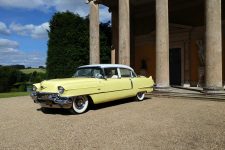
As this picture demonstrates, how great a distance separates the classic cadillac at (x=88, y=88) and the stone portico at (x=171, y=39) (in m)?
3.19

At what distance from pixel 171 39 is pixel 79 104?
41.5 ft

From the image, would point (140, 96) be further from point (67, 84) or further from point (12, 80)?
point (12, 80)

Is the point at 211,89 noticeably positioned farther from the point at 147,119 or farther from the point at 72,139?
the point at 72,139

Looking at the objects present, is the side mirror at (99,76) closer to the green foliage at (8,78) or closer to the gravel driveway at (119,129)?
the gravel driveway at (119,129)

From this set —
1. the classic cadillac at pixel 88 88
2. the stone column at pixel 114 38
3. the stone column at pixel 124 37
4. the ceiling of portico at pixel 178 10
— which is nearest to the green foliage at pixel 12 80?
the stone column at pixel 114 38

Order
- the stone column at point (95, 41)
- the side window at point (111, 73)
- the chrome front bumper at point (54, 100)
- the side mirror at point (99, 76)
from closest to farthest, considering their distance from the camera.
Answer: the chrome front bumper at point (54, 100) → the side mirror at point (99, 76) → the side window at point (111, 73) → the stone column at point (95, 41)

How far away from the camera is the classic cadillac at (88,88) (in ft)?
30.1

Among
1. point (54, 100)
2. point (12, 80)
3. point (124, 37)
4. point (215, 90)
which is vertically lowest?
point (54, 100)

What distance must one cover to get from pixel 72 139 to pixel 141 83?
6.49 m

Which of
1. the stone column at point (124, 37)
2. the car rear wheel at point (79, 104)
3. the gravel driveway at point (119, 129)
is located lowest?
the gravel driveway at point (119, 129)

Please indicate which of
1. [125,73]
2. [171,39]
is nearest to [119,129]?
[125,73]

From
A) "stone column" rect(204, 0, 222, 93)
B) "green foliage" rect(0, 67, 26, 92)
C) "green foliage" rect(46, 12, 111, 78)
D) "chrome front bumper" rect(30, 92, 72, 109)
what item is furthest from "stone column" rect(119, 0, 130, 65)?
"green foliage" rect(0, 67, 26, 92)

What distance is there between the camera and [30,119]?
8.86m

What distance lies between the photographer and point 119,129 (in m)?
7.18
